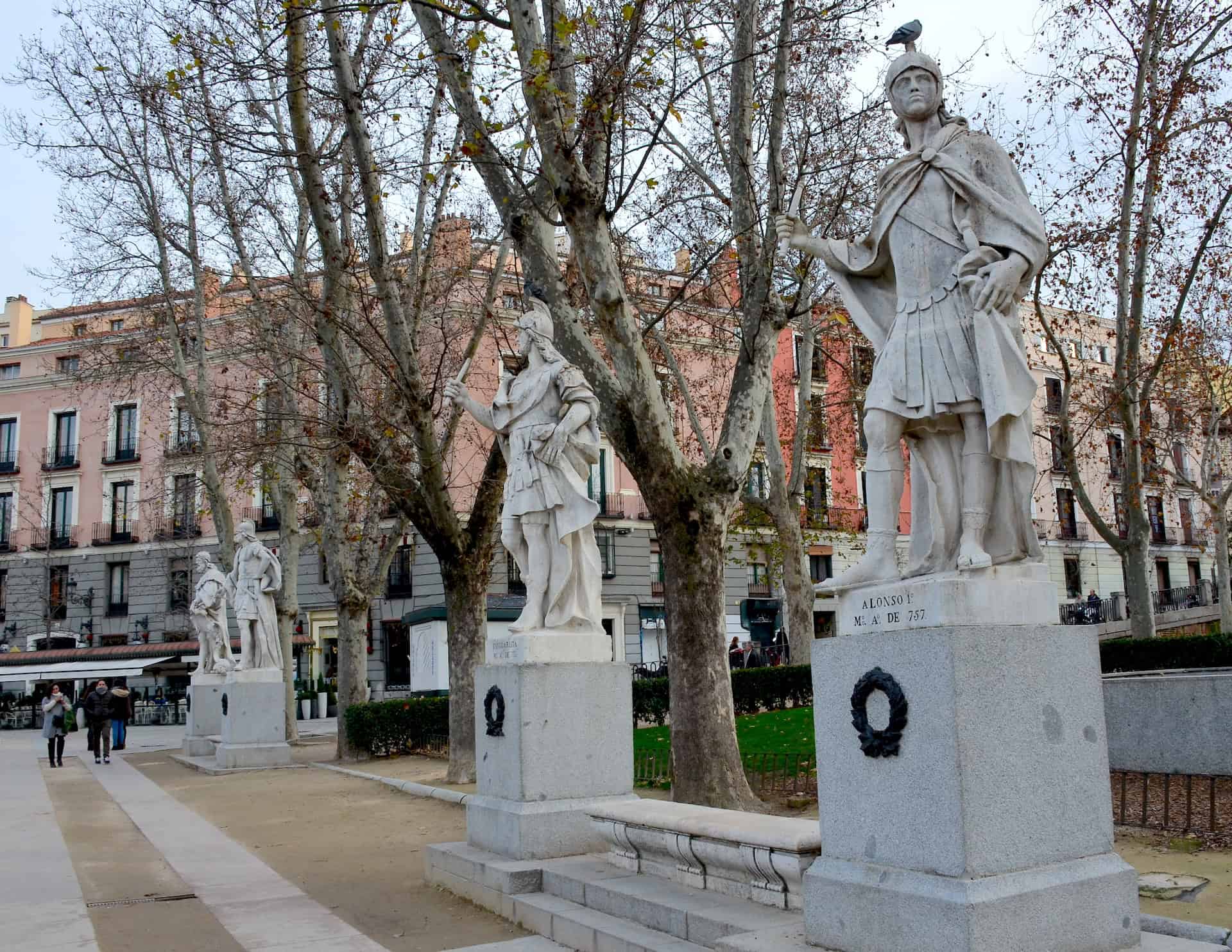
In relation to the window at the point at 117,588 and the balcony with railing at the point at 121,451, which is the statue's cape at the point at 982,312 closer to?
the balcony with railing at the point at 121,451

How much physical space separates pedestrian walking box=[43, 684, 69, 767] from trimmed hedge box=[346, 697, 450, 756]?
20.4 ft

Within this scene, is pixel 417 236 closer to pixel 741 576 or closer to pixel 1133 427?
pixel 1133 427

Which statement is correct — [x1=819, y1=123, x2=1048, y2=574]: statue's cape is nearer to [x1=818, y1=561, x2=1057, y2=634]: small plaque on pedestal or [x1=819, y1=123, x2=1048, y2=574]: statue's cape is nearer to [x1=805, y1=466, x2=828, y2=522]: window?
[x1=818, y1=561, x2=1057, y2=634]: small plaque on pedestal

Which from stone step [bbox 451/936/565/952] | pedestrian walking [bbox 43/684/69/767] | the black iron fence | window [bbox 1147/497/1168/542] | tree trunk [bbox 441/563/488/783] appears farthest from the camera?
window [bbox 1147/497/1168/542]

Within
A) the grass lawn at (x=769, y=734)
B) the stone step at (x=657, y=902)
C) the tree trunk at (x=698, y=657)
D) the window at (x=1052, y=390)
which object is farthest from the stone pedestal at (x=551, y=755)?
the window at (x=1052, y=390)

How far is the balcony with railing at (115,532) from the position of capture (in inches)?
1810

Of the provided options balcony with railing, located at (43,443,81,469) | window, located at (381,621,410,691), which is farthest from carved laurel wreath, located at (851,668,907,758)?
balcony with railing, located at (43,443,81,469)

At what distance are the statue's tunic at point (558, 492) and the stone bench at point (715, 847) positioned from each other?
59.8 inches

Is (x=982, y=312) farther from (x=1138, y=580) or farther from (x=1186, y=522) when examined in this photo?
(x=1186, y=522)

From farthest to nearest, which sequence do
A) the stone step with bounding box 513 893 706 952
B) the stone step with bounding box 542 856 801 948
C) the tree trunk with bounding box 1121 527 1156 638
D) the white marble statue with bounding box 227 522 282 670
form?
1. the white marble statue with bounding box 227 522 282 670
2. the tree trunk with bounding box 1121 527 1156 638
3. the stone step with bounding box 513 893 706 952
4. the stone step with bounding box 542 856 801 948

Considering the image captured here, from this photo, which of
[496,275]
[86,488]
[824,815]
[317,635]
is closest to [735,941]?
[824,815]

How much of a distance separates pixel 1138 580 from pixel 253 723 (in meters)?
15.0

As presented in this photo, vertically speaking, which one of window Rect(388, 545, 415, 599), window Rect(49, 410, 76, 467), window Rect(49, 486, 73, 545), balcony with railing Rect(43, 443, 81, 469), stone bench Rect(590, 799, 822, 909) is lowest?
stone bench Rect(590, 799, 822, 909)

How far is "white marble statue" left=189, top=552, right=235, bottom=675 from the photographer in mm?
22516
